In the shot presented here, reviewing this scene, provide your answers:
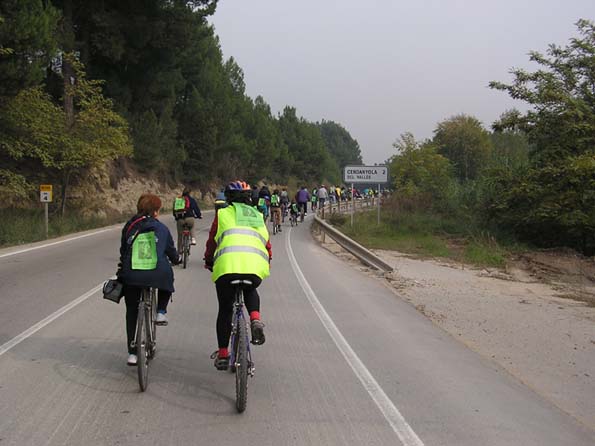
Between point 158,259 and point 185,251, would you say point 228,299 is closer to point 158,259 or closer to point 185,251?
point 158,259

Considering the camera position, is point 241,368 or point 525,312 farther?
point 525,312

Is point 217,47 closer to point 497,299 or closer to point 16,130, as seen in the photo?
point 16,130

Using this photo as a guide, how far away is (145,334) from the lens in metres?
5.53

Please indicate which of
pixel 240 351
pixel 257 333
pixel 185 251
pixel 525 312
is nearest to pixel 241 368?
pixel 240 351

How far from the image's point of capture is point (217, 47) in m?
60.9

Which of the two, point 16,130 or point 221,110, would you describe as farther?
point 221,110

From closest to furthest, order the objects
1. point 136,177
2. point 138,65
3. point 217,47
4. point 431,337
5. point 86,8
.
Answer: point 431,337 → point 86,8 → point 138,65 → point 136,177 → point 217,47

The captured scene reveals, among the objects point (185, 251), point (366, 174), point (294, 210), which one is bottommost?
point (185, 251)

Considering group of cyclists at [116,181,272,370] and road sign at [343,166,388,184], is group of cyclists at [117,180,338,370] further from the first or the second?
road sign at [343,166,388,184]

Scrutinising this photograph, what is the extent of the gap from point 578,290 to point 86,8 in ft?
86.2

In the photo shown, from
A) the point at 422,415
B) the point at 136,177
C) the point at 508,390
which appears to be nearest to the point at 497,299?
the point at 508,390

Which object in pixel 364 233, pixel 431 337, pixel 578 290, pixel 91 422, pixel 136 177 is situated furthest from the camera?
pixel 136 177

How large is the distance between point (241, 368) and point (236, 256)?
0.90 m

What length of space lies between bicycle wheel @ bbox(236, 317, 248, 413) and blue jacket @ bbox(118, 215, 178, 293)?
3.38 feet
